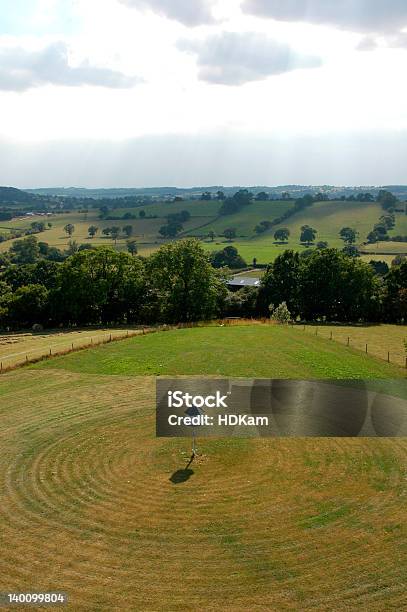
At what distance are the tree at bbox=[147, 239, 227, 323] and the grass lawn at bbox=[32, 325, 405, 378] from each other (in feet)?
64.8

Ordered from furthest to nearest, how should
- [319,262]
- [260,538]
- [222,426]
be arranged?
1. [319,262]
2. [222,426]
3. [260,538]

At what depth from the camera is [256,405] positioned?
37.2m

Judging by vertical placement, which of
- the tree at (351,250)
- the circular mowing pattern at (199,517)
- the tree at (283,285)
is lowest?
the circular mowing pattern at (199,517)

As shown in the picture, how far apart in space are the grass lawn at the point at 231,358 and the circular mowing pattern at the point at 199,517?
39.9 ft

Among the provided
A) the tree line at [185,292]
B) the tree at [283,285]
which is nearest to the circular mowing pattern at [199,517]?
the tree line at [185,292]

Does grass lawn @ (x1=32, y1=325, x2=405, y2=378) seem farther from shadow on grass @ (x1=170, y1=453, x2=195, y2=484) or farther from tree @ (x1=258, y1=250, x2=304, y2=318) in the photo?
tree @ (x1=258, y1=250, x2=304, y2=318)

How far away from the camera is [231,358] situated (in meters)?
49.7

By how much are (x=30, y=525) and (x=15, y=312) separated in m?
61.0

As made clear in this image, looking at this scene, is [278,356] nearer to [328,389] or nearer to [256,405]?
[328,389]

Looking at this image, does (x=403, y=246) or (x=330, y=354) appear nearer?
(x=330, y=354)

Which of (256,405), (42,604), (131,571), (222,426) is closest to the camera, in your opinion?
(42,604)

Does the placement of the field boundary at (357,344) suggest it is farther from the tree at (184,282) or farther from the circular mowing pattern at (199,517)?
the circular mowing pattern at (199,517)

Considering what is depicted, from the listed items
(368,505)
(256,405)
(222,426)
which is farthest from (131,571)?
(256,405)

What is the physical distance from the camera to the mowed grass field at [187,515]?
1977 centimetres
